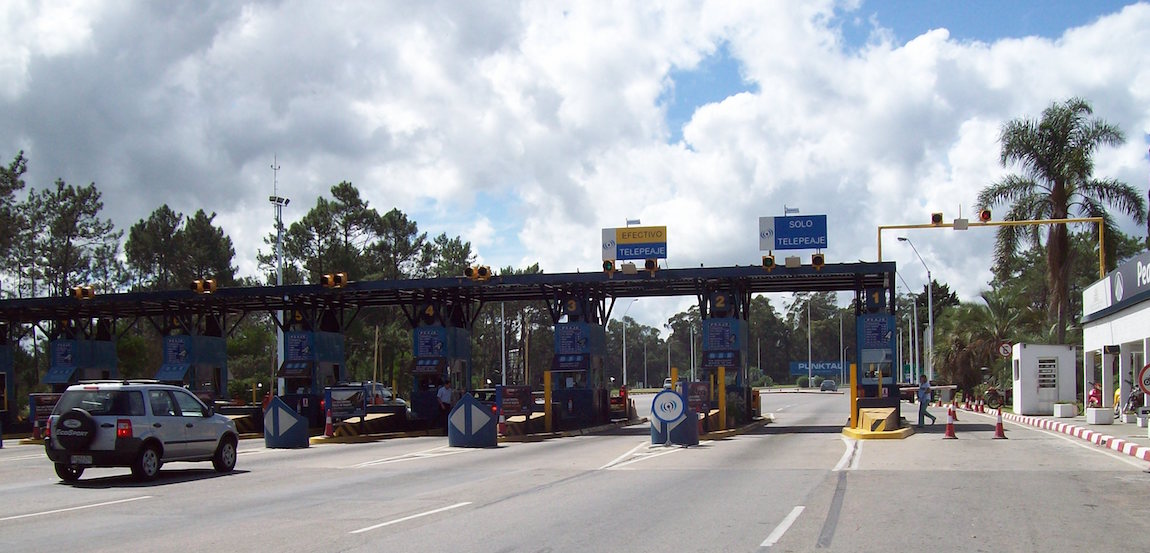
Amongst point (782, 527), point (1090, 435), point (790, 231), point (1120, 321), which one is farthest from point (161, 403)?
point (1120, 321)

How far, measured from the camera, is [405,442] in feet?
93.3

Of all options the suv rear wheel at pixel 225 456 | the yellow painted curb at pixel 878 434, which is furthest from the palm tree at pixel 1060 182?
the suv rear wheel at pixel 225 456

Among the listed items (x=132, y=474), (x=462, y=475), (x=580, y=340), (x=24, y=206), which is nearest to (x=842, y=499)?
(x=462, y=475)

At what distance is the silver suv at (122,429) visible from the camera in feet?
54.9

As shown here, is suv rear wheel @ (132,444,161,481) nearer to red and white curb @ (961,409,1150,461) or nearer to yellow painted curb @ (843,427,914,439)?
yellow painted curb @ (843,427,914,439)

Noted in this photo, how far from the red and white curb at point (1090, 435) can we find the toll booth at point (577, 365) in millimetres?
13856

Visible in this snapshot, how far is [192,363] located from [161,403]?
19729 millimetres

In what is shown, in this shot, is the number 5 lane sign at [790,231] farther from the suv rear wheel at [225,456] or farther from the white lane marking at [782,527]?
the white lane marking at [782,527]

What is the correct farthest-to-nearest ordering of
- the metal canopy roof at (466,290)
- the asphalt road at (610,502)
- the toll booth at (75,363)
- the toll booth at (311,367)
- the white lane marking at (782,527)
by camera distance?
the toll booth at (75,363), the toll booth at (311,367), the metal canopy roof at (466,290), the asphalt road at (610,502), the white lane marking at (782,527)

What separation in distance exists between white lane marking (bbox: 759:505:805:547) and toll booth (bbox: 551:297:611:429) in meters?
20.8

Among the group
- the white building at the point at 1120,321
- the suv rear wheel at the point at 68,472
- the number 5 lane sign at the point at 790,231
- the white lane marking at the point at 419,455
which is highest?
the number 5 lane sign at the point at 790,231

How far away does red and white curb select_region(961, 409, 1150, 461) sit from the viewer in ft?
65.7

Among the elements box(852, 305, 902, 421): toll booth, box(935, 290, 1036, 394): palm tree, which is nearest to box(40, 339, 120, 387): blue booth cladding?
box(852, 305, 902, 421): toll booth

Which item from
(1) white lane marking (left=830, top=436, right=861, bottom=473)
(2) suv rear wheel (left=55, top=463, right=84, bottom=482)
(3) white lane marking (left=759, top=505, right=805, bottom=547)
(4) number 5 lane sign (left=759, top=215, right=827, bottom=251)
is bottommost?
(1) white lane marking (left=830, top=436, right=861, bottom=473)
